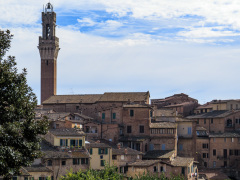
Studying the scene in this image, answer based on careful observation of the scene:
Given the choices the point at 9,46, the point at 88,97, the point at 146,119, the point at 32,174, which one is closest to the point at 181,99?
the point at 88,97

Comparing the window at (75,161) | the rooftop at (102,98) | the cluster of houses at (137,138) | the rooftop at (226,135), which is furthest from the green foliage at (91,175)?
the rooftop at (102,98)

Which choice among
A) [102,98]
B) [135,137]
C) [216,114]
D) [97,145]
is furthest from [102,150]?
[216,114]

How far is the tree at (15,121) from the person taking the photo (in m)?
25.9

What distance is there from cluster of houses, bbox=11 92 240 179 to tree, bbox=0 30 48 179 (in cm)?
3286

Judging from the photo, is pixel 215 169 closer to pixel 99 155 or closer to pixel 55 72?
pixel 99 155

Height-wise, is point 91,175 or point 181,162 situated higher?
point 181,162

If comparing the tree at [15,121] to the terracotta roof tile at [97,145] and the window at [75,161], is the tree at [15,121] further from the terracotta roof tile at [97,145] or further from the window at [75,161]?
the terracotta roof tile at [97,145]

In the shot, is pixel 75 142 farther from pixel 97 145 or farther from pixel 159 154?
pixel 159 154

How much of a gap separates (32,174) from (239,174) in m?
37.7

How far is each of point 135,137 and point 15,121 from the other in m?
53.7

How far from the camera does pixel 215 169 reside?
85125 mm

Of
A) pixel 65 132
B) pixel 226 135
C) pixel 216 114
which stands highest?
pixel 216 114

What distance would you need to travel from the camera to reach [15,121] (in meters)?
26.9

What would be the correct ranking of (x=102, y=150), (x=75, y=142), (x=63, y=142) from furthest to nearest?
1. (x=102, y=150)
2. (x=75, y=142)
3. (x=63, y=142)
